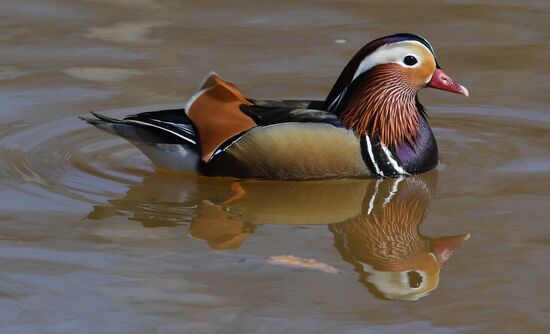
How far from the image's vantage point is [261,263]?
559cm

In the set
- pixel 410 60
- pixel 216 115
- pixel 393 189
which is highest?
pixel 410 60

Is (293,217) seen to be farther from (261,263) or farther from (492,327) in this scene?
(492,327)

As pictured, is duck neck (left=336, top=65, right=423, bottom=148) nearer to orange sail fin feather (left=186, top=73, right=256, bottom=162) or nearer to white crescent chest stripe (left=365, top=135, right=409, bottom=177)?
white crescent chest stripe (left=365, top=135, right=409, bottom=177)

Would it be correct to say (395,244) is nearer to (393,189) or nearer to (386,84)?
(393,189)

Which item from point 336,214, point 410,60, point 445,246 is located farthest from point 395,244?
point 410,60

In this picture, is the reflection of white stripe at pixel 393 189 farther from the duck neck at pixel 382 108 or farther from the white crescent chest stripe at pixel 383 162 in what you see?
the duck neck at pixel 382 108

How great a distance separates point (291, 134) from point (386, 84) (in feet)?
2.59

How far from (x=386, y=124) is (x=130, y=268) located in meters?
2.14

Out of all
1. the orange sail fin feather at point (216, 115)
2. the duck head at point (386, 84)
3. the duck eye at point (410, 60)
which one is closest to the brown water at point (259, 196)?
the orange sail fin feather at point (216, 115)

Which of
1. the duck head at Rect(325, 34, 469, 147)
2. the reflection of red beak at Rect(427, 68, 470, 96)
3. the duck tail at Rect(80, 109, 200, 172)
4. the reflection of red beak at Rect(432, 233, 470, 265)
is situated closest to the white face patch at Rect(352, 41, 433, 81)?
the duck head at Rect(325, 34, 469, 147)

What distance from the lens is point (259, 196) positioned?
21.8ft

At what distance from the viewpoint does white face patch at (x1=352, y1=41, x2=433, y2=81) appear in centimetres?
706

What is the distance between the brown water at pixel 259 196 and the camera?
5145mm

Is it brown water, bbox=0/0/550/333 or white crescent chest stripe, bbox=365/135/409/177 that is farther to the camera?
white crescent chest stripe, bbox=365/135/409/177
